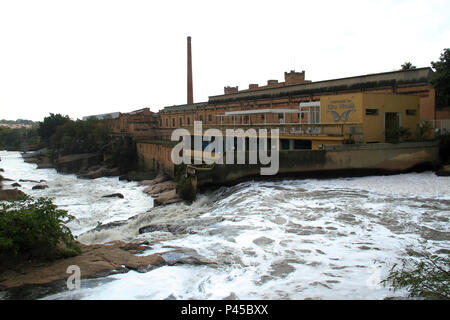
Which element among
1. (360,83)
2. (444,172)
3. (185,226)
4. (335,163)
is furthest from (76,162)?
(444,172)

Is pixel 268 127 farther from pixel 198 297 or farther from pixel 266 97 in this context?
pixel 198 297

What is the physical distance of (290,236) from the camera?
33.3ft

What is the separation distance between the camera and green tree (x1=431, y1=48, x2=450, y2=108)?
19.5m

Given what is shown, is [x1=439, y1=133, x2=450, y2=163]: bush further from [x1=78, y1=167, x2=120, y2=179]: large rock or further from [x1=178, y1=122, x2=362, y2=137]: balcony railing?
[x1=78, y1=167, x2=120, y2=179]: large rock

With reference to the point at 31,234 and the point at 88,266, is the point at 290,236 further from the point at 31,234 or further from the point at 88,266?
the point at 31,234

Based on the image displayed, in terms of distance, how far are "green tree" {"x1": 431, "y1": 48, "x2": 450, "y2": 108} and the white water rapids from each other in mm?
5144

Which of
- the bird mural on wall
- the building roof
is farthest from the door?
the building roof

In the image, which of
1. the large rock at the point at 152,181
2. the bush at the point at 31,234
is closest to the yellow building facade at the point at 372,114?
the large rock at the point at 152,181

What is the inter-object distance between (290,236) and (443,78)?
15226mm
